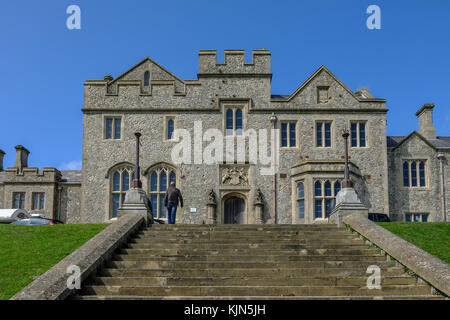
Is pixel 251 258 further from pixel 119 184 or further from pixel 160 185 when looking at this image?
pixel 119 184

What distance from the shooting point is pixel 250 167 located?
2814cm

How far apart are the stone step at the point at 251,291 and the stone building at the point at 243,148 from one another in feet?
52.3

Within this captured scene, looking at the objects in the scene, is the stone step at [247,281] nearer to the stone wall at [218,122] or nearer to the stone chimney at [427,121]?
the stone wall at [218,122]

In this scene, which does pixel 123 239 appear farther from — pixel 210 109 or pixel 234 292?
pixel 210 109

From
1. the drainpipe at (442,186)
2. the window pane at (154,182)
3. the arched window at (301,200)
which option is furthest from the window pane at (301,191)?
the drainpipe at (442,186)

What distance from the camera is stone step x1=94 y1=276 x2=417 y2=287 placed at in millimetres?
11578

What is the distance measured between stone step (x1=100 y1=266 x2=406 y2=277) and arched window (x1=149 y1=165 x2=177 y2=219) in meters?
15.8

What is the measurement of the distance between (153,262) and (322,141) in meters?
17.6

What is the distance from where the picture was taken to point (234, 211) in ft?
92.5

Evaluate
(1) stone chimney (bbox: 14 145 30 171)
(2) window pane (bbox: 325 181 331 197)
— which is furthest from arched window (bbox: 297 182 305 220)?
(1) stone chimney (bbox: 14 145 30 171)

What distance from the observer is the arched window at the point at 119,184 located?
28.4 meters

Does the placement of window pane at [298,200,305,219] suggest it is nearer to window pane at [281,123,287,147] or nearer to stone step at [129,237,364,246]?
window pane at [281,123,287,147]

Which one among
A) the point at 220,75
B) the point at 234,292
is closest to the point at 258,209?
the point at 220,75

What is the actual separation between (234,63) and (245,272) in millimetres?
18936
